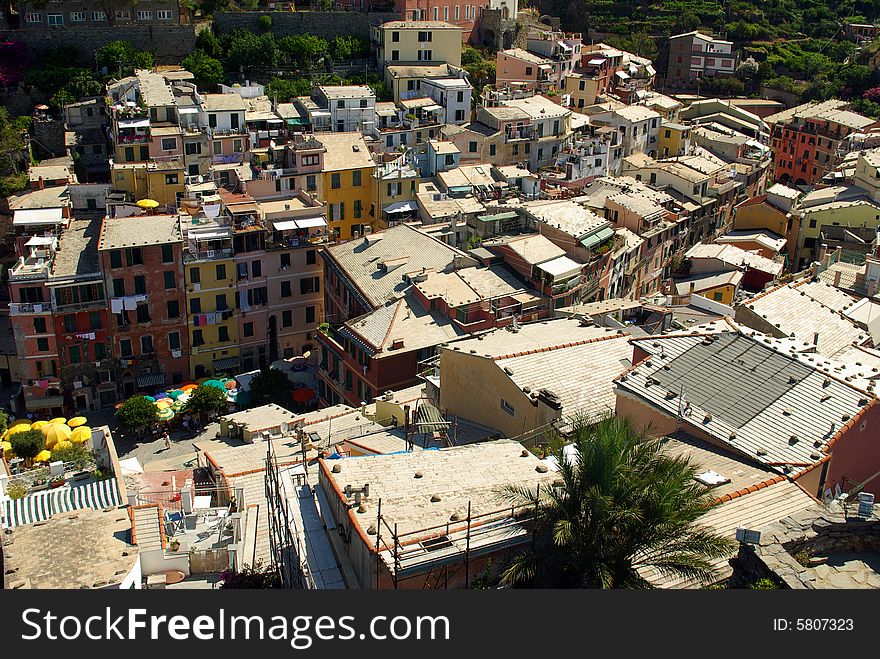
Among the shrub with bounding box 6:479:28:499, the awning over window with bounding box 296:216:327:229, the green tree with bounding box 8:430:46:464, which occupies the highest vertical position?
the awning over window with bounding box 296:216:327:229

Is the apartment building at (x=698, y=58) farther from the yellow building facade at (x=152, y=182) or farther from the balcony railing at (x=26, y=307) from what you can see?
the balcony railing at (x=26, y=307)

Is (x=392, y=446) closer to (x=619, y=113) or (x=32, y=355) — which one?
(x=32, y=355)

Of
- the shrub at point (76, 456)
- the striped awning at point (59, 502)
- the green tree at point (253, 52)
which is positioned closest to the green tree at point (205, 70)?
the green tree at point (253, 52)

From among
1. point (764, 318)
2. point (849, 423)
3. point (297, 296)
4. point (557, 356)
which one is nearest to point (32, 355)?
point (297, 296)

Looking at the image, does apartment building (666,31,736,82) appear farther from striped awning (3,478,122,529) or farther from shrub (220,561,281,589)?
shrub (220,561,281,589)

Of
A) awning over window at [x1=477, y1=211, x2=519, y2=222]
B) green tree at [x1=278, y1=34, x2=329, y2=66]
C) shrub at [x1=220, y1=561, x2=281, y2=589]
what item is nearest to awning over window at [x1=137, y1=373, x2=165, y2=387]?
awning over window at [x1=477, y1=211, x2=519, y2=222]
